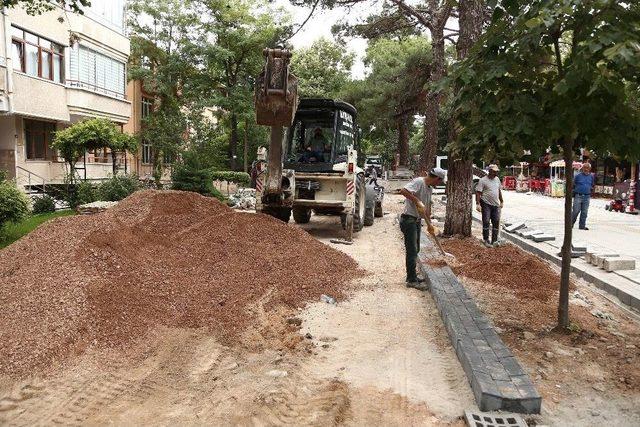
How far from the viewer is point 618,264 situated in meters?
8.39

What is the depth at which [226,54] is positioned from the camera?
26531 mm

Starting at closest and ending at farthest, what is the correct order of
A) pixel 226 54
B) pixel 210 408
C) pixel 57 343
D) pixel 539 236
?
pixel 210 408 → pixel 57 343 → pixel 539 236 → pixel 226 54

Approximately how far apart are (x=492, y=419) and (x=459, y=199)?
786 cm

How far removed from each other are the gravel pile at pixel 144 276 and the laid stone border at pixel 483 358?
1541 mm

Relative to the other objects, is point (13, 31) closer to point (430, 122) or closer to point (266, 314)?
point (430, 122)

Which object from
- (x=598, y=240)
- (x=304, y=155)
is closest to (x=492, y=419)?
(x=304, y=155)

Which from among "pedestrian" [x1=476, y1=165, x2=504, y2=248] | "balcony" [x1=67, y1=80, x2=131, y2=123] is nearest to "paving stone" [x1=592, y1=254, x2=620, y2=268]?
"pedestrian" [x1=476, y1=165, x2=504, y2=248]

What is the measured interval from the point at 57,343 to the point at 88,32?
19.3m

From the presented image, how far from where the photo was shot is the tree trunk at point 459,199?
429 inches

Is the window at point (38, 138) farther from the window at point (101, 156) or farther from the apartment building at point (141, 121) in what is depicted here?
the apartment building at point (141, 121)

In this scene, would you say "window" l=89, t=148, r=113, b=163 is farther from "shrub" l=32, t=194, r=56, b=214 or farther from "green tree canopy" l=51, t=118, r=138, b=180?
"shrub" l=32, t=194, r=56, b=214

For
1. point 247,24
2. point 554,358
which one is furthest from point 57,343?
point 247,24

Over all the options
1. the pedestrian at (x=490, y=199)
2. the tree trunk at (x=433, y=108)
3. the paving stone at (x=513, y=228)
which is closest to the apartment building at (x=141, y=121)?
the tree trunk at (x=433, y=108)

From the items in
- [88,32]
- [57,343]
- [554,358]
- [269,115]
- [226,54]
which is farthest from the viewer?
[226,54]
